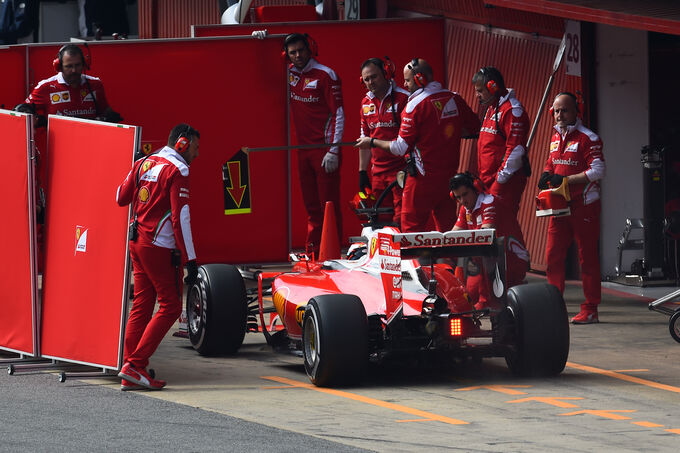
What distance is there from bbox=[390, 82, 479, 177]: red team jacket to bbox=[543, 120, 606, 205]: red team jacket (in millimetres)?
1034

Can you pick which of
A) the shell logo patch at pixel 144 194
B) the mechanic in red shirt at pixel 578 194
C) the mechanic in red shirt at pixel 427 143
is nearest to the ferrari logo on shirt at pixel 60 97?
the mechanic in red shirt at pixel 427 143

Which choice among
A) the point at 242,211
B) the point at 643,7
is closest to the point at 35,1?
the point at 242,211

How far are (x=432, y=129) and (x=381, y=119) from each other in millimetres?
1291


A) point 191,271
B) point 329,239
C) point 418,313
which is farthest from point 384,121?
point 191,271

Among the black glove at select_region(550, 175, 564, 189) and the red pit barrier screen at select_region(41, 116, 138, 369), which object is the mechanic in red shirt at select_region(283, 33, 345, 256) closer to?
the black glove at select_region(550, 175, 564, 189)

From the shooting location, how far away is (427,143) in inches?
546

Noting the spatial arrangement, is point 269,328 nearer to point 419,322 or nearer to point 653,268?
point 419,322

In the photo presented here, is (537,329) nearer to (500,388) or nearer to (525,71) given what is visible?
(500,388)

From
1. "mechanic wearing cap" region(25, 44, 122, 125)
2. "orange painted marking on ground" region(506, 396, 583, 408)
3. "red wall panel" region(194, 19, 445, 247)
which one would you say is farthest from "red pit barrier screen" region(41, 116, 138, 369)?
"red wall panel" region(194, 19, 445, 247)

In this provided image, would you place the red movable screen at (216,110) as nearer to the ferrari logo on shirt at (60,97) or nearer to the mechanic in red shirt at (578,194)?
the ferrari logo on shirt at (60,97)

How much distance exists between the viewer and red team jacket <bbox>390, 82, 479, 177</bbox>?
1376cm

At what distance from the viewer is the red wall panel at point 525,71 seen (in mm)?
16266

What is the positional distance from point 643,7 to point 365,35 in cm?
515

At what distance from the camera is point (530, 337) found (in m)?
10.3
